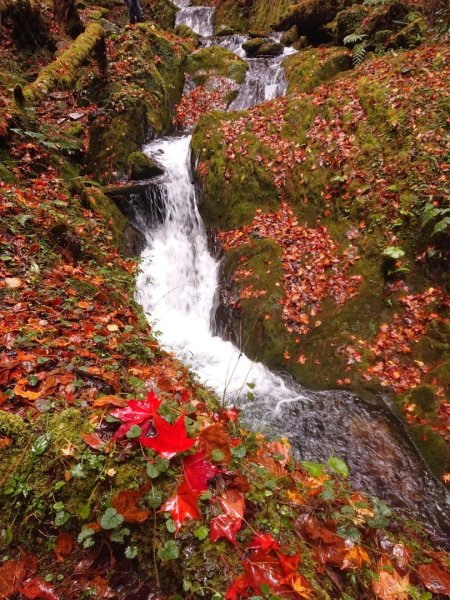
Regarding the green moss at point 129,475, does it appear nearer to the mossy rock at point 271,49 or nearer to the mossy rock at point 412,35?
the mossy rock at point 412,35

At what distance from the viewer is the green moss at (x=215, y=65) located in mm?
12852

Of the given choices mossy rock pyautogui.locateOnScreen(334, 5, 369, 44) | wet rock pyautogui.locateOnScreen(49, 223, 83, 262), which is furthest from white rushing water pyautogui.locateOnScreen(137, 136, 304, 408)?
mossy rock pyautogui.locateOnScreen(334, 5, 369, 44)

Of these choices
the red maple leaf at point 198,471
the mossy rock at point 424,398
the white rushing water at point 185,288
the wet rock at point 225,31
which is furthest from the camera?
the wet rock at point 225,31

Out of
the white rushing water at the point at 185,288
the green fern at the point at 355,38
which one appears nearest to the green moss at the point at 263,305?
the white rushing water at the point at 185,288

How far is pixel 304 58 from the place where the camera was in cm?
1156

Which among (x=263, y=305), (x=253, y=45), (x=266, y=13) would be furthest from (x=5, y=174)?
(x=266, y=13)

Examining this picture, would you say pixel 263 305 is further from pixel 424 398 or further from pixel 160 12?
pixel 160 12

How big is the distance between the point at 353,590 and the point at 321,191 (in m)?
6.49

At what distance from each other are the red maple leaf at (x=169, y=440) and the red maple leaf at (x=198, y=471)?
0.10 m

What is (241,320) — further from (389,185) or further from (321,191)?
(389,185)

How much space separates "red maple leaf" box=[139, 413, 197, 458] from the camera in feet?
5.51

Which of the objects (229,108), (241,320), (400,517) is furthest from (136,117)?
(400,517)

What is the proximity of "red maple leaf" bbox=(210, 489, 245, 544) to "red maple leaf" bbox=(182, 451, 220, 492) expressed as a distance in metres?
0.14

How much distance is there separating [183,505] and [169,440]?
1.03 feet
